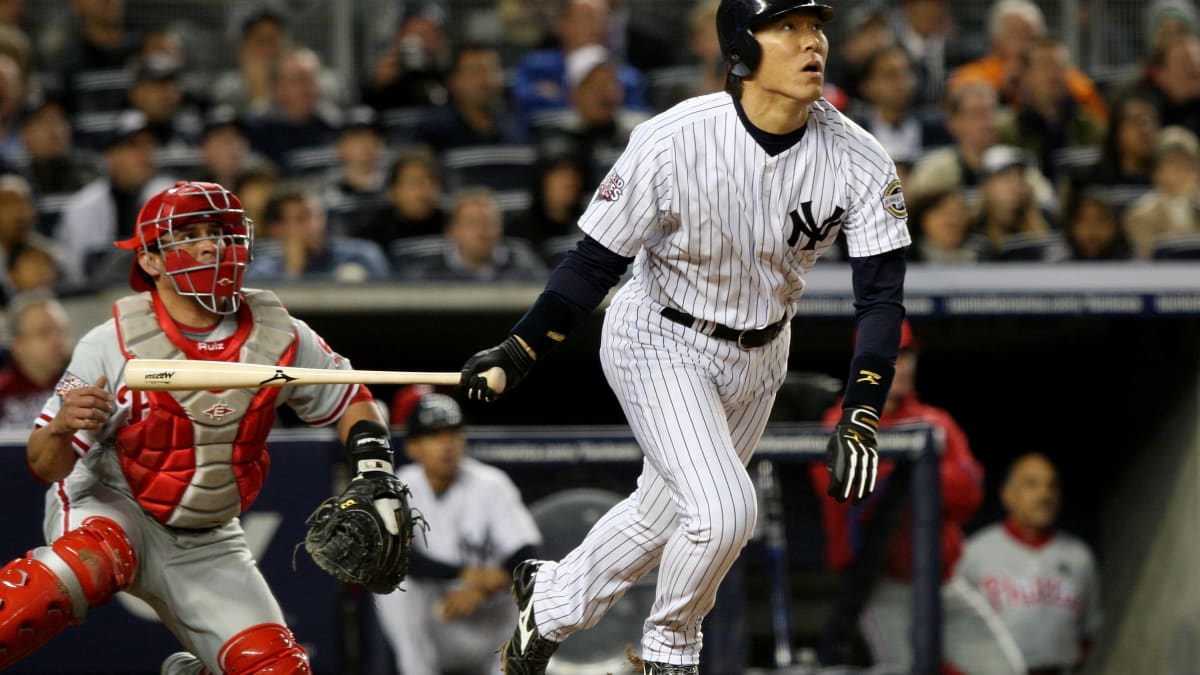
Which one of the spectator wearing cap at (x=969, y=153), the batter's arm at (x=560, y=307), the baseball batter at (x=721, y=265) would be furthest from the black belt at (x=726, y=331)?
the spectator wearing cap at (x=969, y=153)

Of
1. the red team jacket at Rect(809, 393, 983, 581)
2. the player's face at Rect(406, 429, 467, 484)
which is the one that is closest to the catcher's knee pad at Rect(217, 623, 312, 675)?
the player's face at Rect(406, 429, 467, 484)

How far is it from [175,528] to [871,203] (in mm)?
1974

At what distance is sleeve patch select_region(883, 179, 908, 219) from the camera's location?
4.27 metres

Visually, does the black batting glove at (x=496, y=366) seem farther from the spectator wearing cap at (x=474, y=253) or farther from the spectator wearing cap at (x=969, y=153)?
the spectator wearing cap at (x=969, y=153)

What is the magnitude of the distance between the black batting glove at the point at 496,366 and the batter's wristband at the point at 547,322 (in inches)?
1.3

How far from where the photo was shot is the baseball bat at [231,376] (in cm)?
423

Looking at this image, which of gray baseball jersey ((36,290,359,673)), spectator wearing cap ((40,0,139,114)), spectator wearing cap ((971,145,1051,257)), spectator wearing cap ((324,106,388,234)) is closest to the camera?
gray baseball jersey ((36,290,359,673))

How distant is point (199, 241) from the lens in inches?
178

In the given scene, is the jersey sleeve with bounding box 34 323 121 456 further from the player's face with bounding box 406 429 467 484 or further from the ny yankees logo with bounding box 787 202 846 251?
the player's face with bounding box 406 429 467 484

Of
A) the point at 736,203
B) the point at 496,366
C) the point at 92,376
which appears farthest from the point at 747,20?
the point at 92,376

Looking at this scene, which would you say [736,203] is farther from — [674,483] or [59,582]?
[59,582]

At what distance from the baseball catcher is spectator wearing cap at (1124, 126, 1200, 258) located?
16.1 ft

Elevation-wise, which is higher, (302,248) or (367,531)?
(302,248)

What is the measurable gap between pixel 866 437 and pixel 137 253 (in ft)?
6.55
